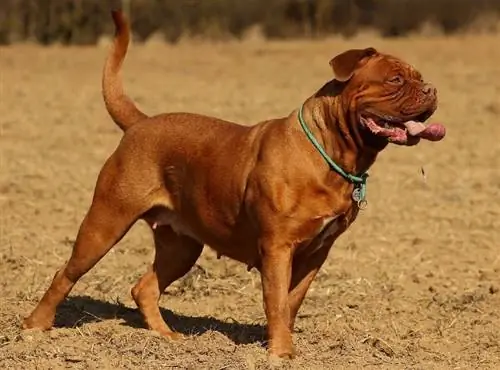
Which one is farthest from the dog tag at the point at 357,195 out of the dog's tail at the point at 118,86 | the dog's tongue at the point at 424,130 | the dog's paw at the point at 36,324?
the dog's paw at the point at 36,324

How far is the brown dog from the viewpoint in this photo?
711 cm

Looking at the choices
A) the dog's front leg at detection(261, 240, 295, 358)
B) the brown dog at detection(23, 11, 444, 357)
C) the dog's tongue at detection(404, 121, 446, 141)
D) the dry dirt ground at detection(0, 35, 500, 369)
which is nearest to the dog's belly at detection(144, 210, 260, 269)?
the brown dog at detection(23, 11, 444, 357)

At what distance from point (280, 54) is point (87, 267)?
2319 centimetres

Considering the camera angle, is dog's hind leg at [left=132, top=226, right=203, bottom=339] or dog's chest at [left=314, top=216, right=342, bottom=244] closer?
dog's chest at [left=314, top=216, right=342, bottom=244]

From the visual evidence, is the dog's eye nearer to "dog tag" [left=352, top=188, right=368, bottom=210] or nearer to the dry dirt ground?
"dog tag" [left=352, top=188, right=368, bottom=210]

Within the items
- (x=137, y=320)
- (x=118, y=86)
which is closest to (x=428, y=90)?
(x=118, y=86)

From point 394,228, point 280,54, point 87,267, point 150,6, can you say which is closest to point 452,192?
point 394,228

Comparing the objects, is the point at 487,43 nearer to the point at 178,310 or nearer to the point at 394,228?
the point at 394,228

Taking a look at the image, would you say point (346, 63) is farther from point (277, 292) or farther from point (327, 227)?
point (277, 292)

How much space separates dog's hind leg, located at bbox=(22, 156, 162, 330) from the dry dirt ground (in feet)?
0.64

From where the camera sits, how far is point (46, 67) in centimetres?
2692

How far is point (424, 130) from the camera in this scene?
7.10m

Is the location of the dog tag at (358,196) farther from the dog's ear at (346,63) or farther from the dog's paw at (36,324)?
the dog's paw at (36,324)

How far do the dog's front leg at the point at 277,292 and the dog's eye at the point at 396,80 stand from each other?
3.68 ft
